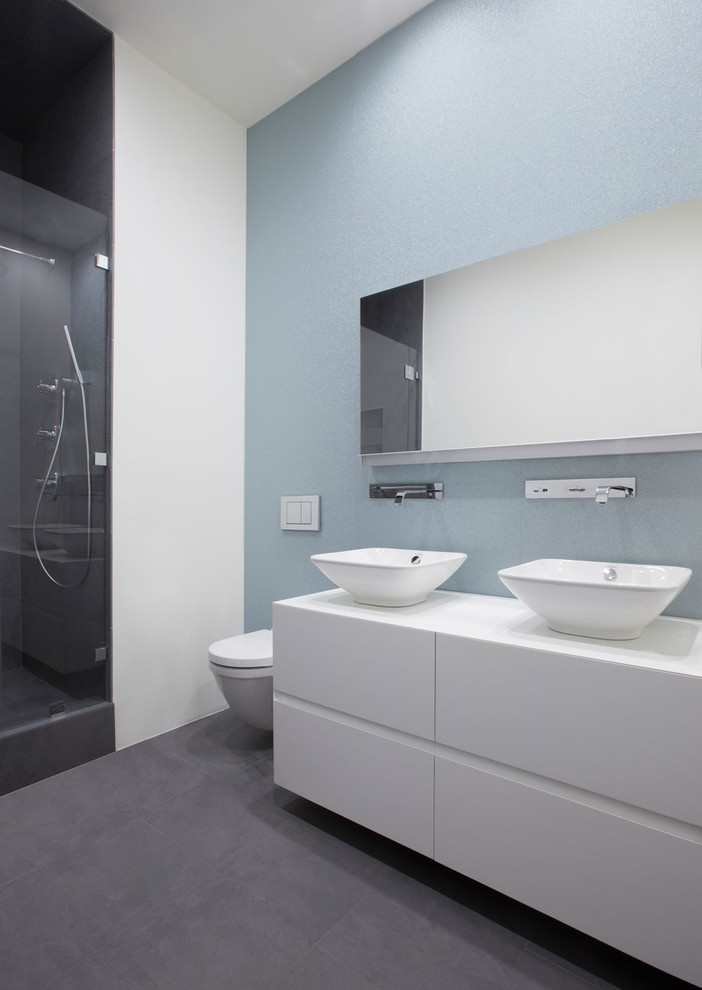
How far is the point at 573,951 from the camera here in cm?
116

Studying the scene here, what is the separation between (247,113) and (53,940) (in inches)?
123

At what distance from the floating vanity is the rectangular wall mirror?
0.55 metres

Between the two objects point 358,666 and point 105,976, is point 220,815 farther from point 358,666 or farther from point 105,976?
point 358,666

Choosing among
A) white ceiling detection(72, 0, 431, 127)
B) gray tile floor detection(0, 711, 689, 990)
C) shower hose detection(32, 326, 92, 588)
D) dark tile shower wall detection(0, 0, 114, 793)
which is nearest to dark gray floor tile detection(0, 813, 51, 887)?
gray tile floor detection(0, 711, 689, 990)

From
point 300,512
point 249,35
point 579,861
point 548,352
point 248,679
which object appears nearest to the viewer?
point 579,861

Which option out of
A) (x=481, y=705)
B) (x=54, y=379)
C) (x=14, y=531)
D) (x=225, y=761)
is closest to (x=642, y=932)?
(x=481, y=705)

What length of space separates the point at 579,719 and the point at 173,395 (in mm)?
1951

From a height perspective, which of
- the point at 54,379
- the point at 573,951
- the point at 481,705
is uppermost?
the point at 54,379

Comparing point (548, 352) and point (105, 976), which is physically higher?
point (548, 352)

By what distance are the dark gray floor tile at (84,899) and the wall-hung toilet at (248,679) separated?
18.7 inches

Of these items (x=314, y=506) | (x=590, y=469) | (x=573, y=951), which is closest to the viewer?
(x=573, y=951)

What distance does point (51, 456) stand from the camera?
195 cm

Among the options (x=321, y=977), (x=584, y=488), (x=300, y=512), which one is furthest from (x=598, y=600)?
(x=300, y=512)

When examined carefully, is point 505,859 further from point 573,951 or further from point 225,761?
point 225,761
